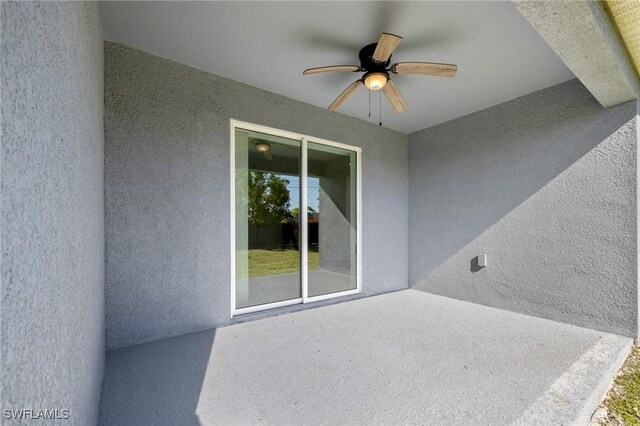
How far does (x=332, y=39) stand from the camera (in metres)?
2.62

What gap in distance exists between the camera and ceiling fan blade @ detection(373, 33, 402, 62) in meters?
2.10

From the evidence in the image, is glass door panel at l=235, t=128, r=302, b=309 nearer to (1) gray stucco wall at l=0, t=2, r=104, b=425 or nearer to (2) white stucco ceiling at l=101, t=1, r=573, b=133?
(2) white stucco ceiling at l=101, t=1, r=573, b=133

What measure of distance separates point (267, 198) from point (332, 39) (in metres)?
1.93

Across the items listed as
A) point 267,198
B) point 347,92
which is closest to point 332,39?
point 347,92

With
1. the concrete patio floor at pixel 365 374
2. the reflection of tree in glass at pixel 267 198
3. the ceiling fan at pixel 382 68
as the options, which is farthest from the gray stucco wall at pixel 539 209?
the reflection of tree in glass at pixel 267 198

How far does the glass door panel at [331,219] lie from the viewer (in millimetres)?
4043

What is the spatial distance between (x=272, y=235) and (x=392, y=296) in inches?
88.2

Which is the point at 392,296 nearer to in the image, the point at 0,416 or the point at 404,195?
the point at 404,195

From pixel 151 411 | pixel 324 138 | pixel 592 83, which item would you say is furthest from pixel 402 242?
pixel 151 411

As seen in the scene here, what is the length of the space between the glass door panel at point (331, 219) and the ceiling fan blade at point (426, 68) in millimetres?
1802

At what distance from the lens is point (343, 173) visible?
4457 millimetres

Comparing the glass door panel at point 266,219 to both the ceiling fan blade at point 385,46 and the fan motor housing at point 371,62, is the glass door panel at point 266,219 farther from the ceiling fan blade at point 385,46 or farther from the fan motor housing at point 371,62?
the ceiling fan blade at point 385,46

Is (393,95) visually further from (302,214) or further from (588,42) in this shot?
(302,214)

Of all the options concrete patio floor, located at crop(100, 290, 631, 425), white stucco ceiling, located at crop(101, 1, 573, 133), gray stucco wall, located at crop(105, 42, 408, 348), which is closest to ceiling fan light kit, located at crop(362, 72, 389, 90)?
white stucco ceiling, located at crop(101, 1, 573, 133)
